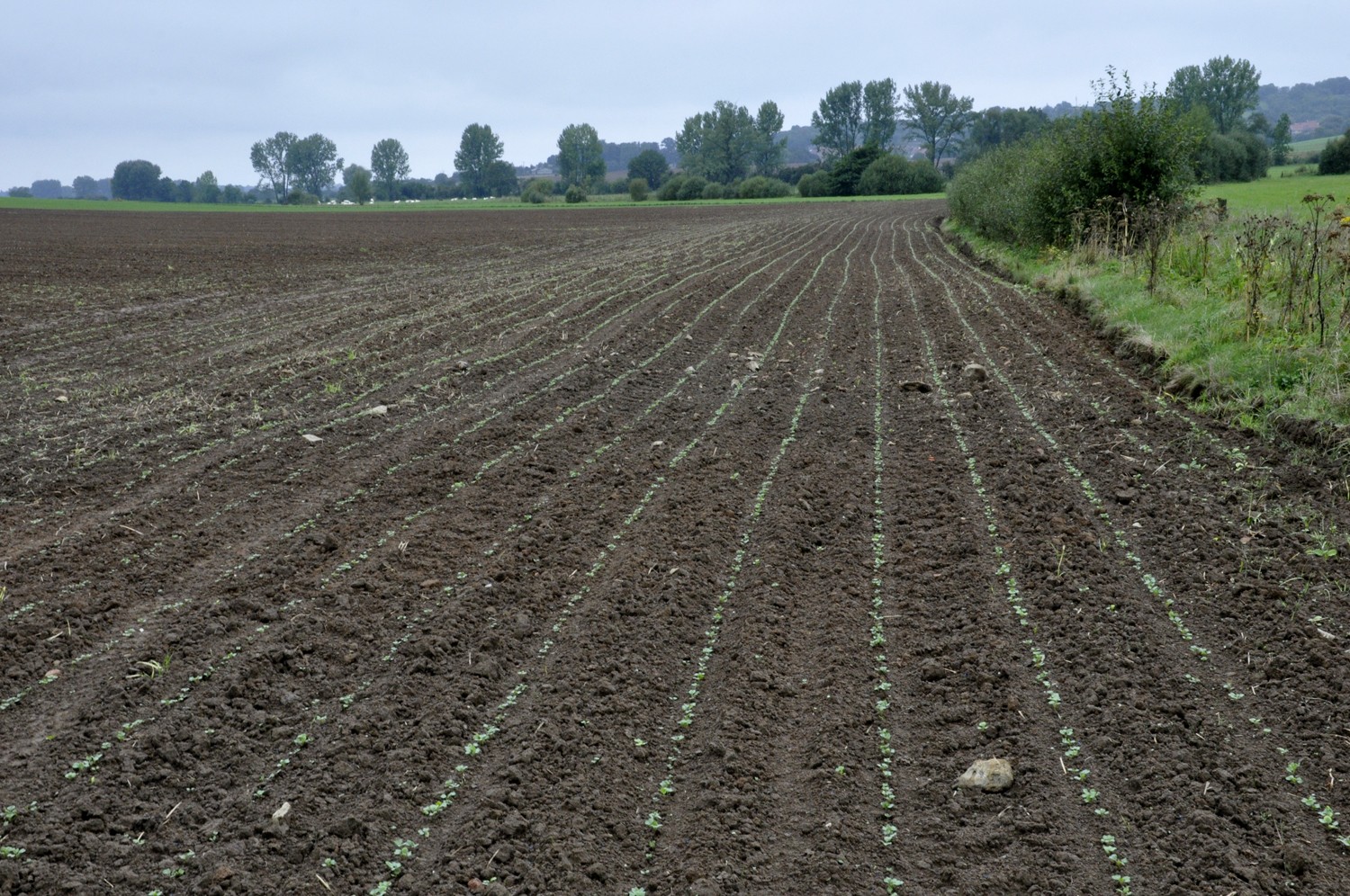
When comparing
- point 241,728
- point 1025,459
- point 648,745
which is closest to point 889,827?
point 648,745

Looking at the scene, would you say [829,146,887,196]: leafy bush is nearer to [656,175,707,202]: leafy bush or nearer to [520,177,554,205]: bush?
[656,175,707,202]: leafy bush

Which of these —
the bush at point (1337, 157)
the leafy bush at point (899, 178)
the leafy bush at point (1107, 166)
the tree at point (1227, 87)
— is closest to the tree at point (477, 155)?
the leafy bush at point (899, 178)

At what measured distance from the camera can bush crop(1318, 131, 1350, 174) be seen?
173ft

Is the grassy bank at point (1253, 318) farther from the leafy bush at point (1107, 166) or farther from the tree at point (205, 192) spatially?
the tree at point (205, 192)

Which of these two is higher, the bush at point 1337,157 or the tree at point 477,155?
the tree at point 477,155

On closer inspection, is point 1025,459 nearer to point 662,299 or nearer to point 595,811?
point 595,811

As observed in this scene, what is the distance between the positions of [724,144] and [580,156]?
2002cm

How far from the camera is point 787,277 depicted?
2034 centimetres

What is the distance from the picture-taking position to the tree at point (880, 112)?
133375 millimetres

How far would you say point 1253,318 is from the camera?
10.2 metres

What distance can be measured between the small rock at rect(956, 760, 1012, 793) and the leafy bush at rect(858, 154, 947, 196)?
287ft

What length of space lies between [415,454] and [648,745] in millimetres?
4612

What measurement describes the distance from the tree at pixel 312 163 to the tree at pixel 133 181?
2180 cm

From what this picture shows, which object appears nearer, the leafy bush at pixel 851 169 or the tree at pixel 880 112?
the leafy bush at pixel 851 169
